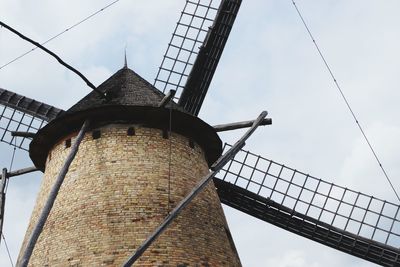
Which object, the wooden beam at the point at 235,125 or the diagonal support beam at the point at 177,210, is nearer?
the diagonal support beam at the point at 177,210

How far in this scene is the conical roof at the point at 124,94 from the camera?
1037 centimetres

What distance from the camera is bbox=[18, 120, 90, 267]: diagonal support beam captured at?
822 cm

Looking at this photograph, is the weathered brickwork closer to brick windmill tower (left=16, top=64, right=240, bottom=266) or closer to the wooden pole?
brick windmill tower (left=16, top=64, right=240, bottom=266)

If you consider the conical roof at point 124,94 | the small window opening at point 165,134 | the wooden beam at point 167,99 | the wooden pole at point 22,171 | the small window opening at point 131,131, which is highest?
the conical roof at point 124,94

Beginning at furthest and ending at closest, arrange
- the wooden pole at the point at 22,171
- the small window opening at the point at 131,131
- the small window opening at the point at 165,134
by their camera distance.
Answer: the wooden pole at the point at 22,171 → the small window opening at the point at 165,134 → the small window opening at the point at 131,131

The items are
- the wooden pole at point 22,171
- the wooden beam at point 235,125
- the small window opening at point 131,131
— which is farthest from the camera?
the wooden pole at point 22,171

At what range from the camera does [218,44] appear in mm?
13688

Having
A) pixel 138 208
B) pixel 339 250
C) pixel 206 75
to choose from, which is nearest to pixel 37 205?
pixel 138 208

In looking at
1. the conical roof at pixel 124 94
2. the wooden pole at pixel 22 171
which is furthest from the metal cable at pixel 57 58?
the wooden pole at pixel 22 171

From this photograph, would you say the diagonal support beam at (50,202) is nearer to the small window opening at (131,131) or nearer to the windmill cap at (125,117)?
the windmill cap at (125,117)

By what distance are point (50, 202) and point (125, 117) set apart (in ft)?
6.54

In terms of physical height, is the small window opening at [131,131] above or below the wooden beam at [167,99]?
below

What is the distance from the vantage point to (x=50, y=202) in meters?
8.87

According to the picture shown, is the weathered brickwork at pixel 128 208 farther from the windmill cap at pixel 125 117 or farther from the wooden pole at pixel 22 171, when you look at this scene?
the wooden pole at pixel 22 171
